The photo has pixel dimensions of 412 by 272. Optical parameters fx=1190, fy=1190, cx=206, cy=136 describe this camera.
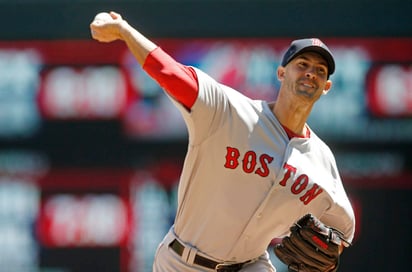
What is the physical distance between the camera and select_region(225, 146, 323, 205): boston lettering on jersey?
418 cm

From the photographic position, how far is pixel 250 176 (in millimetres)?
4207

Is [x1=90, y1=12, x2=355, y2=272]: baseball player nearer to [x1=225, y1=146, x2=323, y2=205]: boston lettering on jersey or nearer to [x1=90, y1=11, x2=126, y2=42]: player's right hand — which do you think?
[x1=225, y1=146, x2=323, y2=205]: boston lettering on jersey

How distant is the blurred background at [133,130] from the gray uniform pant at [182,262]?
8.80 feet

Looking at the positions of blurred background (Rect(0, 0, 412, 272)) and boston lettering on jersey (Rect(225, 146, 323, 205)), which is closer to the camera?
boston lettering on jersey (Rect(225, 146, 323, 205))

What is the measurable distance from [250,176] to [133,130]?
298 cm

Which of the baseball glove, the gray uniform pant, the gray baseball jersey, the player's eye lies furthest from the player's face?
the gray uniform pant

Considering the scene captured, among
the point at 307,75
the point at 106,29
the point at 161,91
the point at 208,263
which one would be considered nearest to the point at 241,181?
the point at 208,263

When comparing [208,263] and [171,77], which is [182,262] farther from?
[171,77]

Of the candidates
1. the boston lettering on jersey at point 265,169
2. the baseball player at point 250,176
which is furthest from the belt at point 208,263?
the boston lettering on jersey at point 265,169

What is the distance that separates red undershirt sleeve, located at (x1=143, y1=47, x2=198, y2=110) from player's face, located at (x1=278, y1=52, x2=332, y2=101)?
47 centimetres

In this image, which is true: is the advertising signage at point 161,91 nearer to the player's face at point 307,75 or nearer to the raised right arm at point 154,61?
the player's face at point 307,75

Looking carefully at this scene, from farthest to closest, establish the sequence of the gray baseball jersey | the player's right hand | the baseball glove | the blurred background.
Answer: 1. the blurred background
2. the baseball glove
3. the gray baseball jersey
4. the player's right hand

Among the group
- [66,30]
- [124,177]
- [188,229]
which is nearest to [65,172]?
[124,177]

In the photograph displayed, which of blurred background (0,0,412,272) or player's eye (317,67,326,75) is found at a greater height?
player's eye (317,67,326,75)
